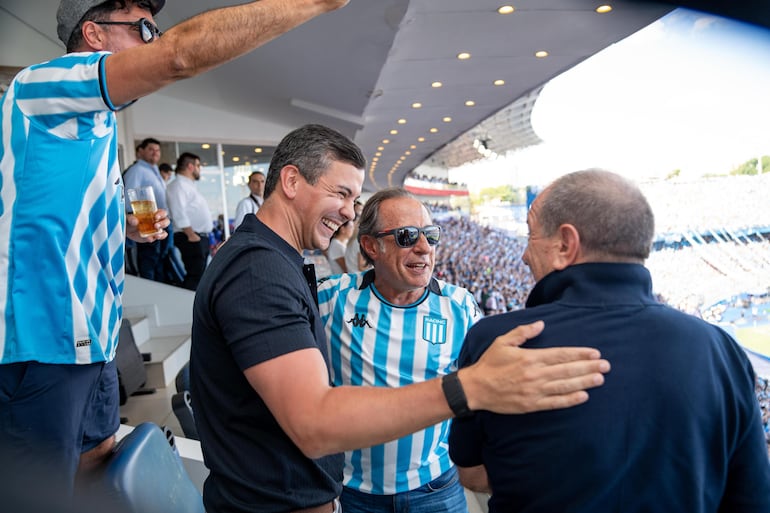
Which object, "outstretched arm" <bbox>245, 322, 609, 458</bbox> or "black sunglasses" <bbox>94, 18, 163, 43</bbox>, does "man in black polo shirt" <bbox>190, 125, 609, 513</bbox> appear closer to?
"outstretched arm" <bbox>245, 322, 609, 458</bbox>

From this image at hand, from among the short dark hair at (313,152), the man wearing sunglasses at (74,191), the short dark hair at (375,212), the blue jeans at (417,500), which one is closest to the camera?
the man wearing sunglasses at (74,191)

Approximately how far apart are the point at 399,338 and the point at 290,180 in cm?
75

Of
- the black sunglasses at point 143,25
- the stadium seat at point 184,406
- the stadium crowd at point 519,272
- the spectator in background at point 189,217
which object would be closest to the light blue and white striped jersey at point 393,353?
the stadium crowd at point 519,272

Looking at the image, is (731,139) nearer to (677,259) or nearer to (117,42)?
(677,259)

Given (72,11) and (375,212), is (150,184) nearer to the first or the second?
(375,212)

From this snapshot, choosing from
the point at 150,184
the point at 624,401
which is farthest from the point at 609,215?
the point at 150,184

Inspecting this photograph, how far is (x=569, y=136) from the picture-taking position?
17.9 feet

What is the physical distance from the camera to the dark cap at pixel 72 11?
118 centimetres

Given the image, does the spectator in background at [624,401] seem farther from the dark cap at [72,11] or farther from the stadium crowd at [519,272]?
the dark cap at [72,11]

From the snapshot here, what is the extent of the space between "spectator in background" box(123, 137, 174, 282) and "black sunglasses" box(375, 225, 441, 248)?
228 cm

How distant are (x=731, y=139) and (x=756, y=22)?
3.48 feet

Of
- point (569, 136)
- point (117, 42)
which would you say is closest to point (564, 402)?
point (117, 42)

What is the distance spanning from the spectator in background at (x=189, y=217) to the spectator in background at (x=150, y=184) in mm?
133

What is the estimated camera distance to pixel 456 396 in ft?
2.61
